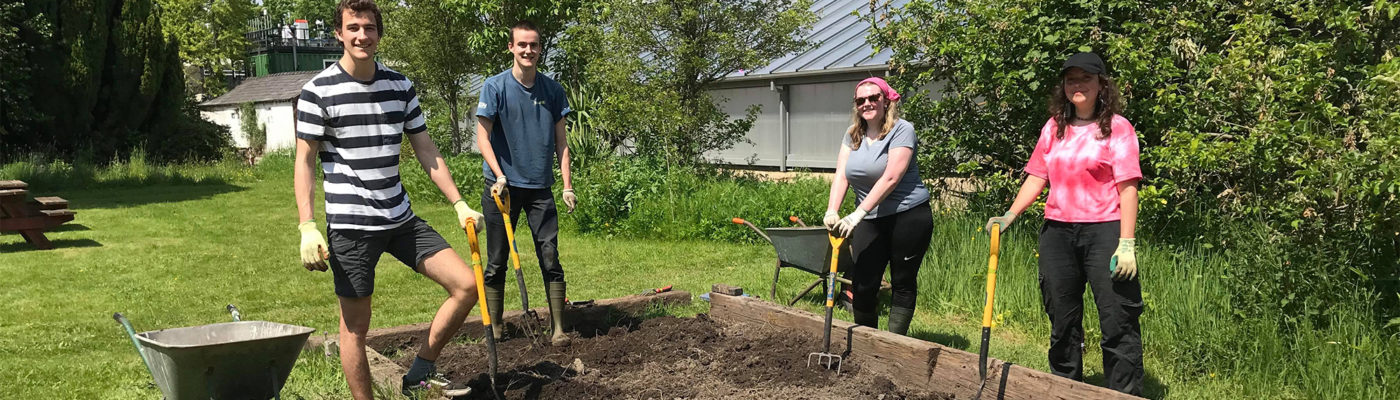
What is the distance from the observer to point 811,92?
59.7 feet

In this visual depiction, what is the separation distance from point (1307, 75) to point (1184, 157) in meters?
0.66

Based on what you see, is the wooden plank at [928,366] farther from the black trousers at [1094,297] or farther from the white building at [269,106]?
the white building at [269,106]

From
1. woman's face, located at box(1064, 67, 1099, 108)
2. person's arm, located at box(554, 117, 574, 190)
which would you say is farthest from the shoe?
woman's face, located at box(1064, 67, 1099, 108)

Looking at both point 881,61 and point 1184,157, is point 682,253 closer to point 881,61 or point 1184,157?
point 1184,157

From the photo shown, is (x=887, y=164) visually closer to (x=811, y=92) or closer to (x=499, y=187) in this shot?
(x=499, y=187)

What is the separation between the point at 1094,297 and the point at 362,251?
2.81 metres

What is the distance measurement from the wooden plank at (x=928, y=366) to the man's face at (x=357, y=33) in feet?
8.32

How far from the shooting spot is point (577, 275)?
7.96 m

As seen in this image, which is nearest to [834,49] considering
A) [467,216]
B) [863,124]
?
[863,124]

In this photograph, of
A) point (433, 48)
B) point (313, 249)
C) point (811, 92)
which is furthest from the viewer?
point (811, 92)

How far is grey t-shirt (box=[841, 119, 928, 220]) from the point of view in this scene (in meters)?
A: 4.64

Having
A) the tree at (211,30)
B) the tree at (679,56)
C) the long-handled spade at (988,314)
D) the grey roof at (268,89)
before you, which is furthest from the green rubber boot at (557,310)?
the tree at (211,30)

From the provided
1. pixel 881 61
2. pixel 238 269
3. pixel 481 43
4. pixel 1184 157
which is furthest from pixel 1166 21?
pixel 481 43

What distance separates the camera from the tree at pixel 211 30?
37875 mm
